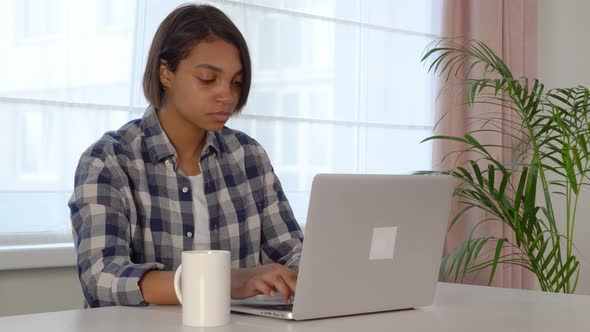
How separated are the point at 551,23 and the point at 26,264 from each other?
288 cm

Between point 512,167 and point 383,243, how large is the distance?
2.45m

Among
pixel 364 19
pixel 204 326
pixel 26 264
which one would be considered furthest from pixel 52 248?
pixel 364 19

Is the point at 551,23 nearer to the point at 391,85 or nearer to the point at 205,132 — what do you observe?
the point at 391,85

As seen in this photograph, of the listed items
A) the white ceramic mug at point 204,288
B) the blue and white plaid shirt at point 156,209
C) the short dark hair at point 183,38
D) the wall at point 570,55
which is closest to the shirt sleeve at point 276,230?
the blue and white plaid shirt at point 156,209

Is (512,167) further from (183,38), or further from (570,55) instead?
(183,38)

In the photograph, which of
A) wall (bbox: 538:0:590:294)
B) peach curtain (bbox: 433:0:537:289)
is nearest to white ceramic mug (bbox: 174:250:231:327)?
peach curtain (bbox: 433:0:537:289)

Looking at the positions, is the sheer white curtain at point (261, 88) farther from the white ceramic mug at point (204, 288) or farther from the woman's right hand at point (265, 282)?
the white ceramic mug at point (204, 288)

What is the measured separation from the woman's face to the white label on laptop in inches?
24.6

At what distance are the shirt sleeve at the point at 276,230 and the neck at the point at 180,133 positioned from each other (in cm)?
21

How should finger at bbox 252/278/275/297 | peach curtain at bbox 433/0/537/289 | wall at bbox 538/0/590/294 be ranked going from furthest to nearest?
wall at bbox 538/0/590/294 < peach curtain at bbox 433/0/537/289 < finger at bbox 252/278/275/297

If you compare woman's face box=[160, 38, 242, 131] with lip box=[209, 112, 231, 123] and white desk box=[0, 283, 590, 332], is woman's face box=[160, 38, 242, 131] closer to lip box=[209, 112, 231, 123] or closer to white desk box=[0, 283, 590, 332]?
lip box=[209, 112, 231, 123]

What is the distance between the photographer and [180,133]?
2.01 meters

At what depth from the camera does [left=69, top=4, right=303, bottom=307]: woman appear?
1.75 meters

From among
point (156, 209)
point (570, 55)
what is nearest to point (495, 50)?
point (570, 55)
